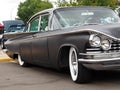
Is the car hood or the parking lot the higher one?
the car hood

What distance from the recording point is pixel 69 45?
283 inches

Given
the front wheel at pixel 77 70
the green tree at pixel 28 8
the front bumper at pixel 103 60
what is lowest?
the green tree at pixel 28 8

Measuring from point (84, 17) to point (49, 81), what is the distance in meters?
1.51

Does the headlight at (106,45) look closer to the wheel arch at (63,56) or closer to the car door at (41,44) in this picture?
the wheel arch at (63,56)

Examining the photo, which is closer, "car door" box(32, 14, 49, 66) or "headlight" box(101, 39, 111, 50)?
"headlight" box(101, 39, 111, 50)

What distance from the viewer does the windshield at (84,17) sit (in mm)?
8109

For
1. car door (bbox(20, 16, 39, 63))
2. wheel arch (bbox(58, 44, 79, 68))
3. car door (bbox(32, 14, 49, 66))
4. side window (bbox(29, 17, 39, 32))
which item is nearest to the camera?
wheel arch (bbox(58, 44, 79, 68))

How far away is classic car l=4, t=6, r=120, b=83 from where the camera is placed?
657cm

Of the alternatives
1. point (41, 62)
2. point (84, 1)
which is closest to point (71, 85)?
point (41, 62)

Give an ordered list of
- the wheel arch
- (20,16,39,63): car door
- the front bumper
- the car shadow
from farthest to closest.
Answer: (20,16,39,63): car door
the car shadow
the wheel arch
the front bumper

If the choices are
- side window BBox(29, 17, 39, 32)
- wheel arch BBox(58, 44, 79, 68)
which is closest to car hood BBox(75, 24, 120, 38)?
wheel arch BBox(58, 44, 79, 68)

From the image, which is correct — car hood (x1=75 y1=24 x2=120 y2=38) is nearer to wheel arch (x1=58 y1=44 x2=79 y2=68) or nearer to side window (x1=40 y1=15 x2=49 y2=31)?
wheel arch (x1=58 y1=44 x2=79 y2=68)

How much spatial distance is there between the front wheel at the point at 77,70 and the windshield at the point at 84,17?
84 centimetres

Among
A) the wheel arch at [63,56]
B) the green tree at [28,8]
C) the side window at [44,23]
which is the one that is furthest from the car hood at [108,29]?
the green tree at [28,8]
